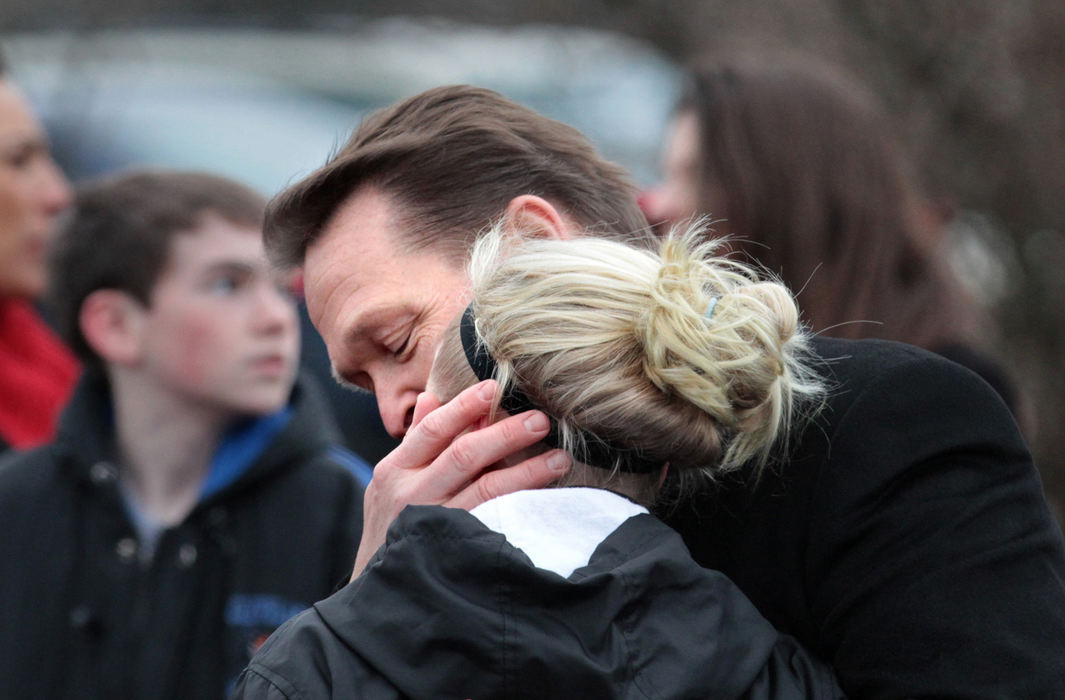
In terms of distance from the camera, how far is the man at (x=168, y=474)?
130 inches

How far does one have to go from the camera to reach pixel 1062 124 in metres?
5.42

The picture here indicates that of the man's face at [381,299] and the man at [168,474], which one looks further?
the man at [168,474]

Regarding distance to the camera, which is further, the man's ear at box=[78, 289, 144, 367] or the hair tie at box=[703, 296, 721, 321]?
the man's ear at box=[78, 289, 144, 367]

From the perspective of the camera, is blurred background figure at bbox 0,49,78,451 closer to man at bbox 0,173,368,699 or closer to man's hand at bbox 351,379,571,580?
man at bbox 0,173,368,699

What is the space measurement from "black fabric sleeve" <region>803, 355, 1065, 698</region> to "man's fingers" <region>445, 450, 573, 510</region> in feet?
1.20

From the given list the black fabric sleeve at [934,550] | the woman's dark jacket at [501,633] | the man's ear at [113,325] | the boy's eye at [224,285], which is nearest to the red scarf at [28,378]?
the man's ear at [113,325]

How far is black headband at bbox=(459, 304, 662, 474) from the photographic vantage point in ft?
5.72

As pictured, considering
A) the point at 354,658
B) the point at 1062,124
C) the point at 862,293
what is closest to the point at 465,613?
the point at 354,658

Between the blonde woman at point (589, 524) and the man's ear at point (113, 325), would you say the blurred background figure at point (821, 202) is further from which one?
the blonde woman at point (589, 524)

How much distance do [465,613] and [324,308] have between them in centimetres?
71

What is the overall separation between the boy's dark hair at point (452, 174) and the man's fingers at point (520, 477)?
424 millimetres

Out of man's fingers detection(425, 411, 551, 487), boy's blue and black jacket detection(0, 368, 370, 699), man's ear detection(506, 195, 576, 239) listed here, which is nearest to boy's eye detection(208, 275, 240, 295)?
boy's blue and black jacket detection(0, 368, 370, 699)

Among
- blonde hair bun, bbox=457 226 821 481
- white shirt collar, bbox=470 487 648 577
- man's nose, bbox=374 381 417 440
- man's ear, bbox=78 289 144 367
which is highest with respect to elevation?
blonde hair bun, bbox=457 226 821 481

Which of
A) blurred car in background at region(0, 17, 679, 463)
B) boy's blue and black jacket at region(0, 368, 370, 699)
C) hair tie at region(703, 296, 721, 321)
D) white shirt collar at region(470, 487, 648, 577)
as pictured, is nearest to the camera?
white shirt collar at region(470, 487, 648, 577)
